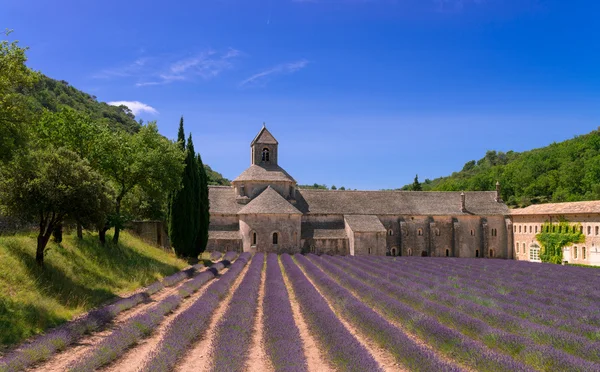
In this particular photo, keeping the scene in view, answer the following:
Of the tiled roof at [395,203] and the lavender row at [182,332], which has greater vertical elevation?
the tiled roof at [395,203]

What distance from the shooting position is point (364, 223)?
149ft

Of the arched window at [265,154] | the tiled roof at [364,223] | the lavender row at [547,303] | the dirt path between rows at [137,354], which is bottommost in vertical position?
the dirt path between rows at [137,354]

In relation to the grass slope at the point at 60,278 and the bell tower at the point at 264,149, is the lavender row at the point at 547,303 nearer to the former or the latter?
the grass slope at the point at 60,278

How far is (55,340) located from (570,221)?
138 feet

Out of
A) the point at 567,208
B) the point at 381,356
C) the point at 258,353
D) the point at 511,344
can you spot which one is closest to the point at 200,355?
the point at 258,353

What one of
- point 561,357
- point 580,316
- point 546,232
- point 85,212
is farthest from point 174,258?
point 546,232

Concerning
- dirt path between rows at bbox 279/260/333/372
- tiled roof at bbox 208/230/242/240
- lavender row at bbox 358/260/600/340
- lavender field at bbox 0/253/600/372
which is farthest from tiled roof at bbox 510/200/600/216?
dirt path between rows at bbox 279/260/333/372

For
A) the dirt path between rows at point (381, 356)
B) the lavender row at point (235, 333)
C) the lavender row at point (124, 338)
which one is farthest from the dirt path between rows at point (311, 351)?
the lavender row at point (124, 338)

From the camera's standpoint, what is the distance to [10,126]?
13930mm

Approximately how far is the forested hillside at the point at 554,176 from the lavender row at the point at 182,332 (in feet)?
235

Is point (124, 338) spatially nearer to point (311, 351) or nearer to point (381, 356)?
point (311, 351)

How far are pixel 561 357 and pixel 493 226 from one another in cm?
4434

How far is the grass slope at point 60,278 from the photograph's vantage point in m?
12.2

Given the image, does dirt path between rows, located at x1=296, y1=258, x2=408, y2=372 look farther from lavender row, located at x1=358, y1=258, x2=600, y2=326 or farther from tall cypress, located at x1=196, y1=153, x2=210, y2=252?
tall cypress, located at x1=196, y1=153, x2=210, y2=252
